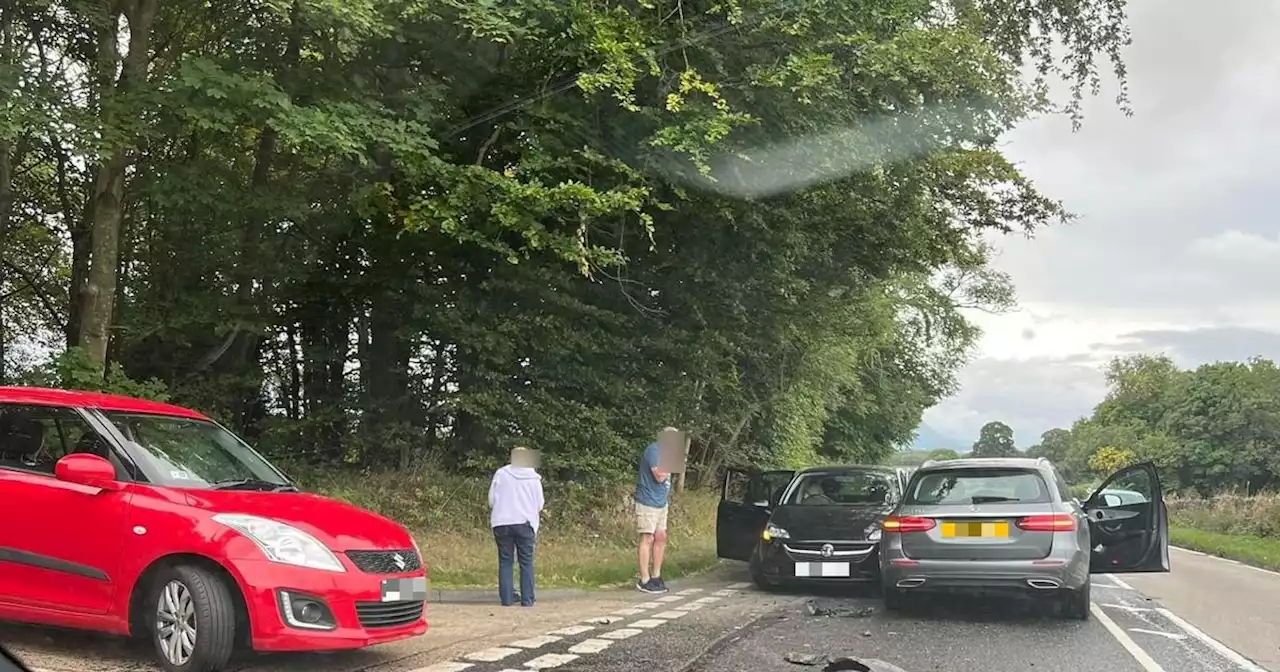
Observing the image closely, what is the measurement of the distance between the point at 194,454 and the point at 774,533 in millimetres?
6371

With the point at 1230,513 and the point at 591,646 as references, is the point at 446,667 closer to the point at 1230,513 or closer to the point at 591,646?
the point at 591,646

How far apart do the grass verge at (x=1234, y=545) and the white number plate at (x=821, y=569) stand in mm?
13379

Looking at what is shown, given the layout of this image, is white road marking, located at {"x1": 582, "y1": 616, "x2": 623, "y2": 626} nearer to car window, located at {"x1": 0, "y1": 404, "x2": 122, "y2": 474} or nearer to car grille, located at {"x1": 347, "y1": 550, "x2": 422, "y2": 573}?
car grille, located at {"x1": 347, "y1": 550, "x2": 422, "y2": 573}

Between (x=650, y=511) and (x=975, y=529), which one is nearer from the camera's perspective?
(x=975, y=529)

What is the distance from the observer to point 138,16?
12031mm

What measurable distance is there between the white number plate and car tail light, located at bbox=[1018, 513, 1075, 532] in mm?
2397

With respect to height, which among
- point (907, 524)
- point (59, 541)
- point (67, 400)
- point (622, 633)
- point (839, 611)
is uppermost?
point (67, 400)

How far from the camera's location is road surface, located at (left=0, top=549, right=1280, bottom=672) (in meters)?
6.07

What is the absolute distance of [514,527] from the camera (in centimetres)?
926

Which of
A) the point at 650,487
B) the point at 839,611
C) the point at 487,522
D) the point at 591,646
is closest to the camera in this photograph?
the point at 591,646

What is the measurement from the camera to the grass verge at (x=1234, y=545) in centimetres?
2113

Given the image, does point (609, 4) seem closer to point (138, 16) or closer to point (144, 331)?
point (138, 16)

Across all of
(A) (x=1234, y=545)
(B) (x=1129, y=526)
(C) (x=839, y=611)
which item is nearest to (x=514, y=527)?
(C) (x=839, y=611)

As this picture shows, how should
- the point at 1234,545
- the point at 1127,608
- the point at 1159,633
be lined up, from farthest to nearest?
the point at 1234,545 < the point at 1127,608 < the point at 1159,633
